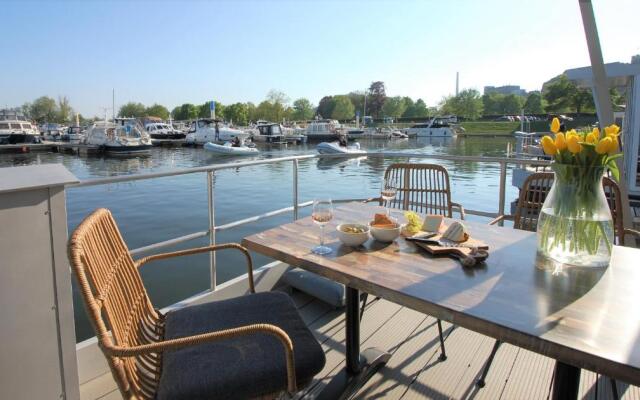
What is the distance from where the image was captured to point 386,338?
2020mm

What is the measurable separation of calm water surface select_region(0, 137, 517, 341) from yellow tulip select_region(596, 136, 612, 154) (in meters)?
5.12

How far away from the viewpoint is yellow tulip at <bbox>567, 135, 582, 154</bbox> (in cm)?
111

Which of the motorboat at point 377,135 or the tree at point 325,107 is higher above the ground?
the tree at point 325,107

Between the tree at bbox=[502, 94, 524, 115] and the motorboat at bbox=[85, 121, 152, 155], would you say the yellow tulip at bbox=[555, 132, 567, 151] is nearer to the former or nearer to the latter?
the motorboat at bbox=[85, 121, 152, 155]

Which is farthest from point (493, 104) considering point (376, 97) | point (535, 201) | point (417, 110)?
point (535, 201)

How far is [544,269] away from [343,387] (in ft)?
2.94

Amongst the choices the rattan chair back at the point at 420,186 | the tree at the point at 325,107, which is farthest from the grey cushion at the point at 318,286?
the tree at the point at 325,107

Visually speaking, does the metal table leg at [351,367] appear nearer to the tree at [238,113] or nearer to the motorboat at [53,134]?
the motorboat at [53,134]

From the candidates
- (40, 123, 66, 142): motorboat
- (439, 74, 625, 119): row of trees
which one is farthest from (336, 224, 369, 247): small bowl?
(439, 74, 625, 119): row of trees

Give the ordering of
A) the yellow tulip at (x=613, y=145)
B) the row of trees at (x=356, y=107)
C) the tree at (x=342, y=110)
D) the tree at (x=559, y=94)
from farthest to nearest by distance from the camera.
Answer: the tree at (x=342, y=110) < the row of trees at (x=356, y=107) < the tree at (x=559, y=94) < the yellow tulip at (x=613, y=145)

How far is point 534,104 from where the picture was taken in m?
69.1

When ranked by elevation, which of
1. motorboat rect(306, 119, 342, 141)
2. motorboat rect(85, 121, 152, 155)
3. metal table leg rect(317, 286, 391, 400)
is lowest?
metal table leg rect(317, 286, 391, 400)

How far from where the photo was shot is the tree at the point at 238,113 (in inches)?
2709

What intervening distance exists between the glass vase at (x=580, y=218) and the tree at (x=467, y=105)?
249 feet
